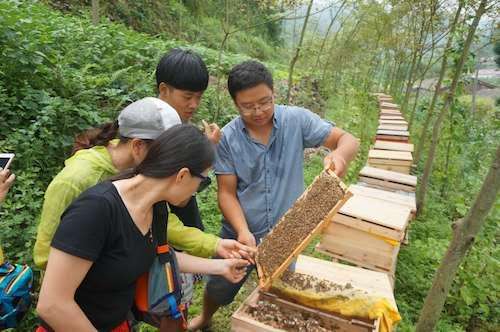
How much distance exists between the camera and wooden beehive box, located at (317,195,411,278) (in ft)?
12.8

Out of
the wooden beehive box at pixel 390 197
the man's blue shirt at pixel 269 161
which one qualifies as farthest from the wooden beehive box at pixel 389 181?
the man's blue shirt at pixel 269 161

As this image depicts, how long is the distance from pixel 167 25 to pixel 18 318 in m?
15.7

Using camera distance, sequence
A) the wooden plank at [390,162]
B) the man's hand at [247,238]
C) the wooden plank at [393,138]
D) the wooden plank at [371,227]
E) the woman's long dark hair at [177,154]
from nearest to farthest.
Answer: the woman's long dark hair at [177,154] < the man's hand at [247,238] < the wooden plank at [371,227] < the wooden plank at [390,162] < the wooden plank at [393,138]

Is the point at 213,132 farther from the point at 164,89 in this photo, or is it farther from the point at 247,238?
the point at 247,238

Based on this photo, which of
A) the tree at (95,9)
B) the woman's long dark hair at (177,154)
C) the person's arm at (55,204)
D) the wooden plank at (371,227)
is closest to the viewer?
the woman's long dark hair at (177,154)

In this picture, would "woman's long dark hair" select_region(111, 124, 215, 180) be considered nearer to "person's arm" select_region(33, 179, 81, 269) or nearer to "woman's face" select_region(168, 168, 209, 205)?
"woman's face" select_region(168, 168, 209, 205)

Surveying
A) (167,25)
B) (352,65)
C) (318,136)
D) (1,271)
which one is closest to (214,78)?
(167,25)

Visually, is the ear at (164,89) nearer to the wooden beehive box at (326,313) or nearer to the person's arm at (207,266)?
the person's arm at (207,266)

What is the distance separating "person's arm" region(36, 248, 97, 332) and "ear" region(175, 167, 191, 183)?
1.63 ft

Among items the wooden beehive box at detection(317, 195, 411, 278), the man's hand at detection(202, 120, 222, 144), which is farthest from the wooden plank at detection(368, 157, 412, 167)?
the man's hand at detection(202, 120, 222, 144)

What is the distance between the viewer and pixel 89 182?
1939mm

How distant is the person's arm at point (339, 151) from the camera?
8.80 ft

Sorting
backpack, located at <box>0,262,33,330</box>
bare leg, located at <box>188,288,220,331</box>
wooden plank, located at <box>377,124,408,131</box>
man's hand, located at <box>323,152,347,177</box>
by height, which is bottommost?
bare leg, located at <box>188,288,220,331</box>

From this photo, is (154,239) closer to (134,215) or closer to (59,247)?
(134,215)
